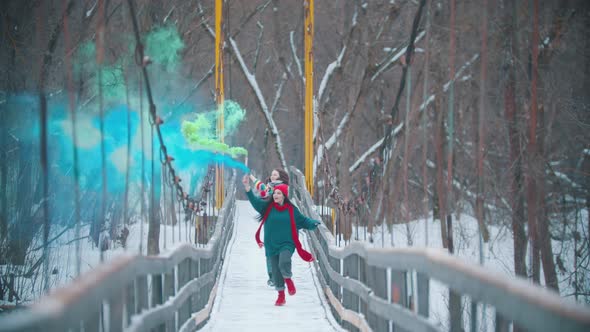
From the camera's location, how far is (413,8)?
31.0 metres

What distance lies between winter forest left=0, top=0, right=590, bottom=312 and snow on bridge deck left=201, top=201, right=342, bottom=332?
905 mm

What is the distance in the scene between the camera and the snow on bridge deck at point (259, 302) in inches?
389

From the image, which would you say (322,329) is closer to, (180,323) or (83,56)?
(180,323)

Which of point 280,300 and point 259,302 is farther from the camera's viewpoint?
point 259,302

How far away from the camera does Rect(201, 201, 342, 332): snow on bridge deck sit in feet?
32.4

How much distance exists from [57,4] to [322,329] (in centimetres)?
1482

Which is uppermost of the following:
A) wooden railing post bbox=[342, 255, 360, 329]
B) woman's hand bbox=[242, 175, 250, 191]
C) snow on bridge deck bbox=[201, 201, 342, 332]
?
woman's hand bbox=[242, 175, 250, 191]

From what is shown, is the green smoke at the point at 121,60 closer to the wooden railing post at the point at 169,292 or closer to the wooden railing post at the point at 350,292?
the wooden railing post at the point at 350,292

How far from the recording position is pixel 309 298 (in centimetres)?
1249

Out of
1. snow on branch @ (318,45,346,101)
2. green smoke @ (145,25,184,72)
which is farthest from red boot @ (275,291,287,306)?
snow on branch @ (318,45,346,101)

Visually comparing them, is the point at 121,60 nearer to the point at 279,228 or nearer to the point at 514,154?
the point at 514,154

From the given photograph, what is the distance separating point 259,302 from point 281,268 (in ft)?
2.01

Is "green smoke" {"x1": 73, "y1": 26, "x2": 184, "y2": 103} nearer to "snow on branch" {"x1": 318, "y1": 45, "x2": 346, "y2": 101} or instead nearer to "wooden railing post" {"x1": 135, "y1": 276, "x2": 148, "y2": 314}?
"snow on branch" {"x1": 318, "y1": 45, "x2": 346, "y2": 101}

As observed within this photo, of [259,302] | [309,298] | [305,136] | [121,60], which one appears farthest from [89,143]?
[259,302]
